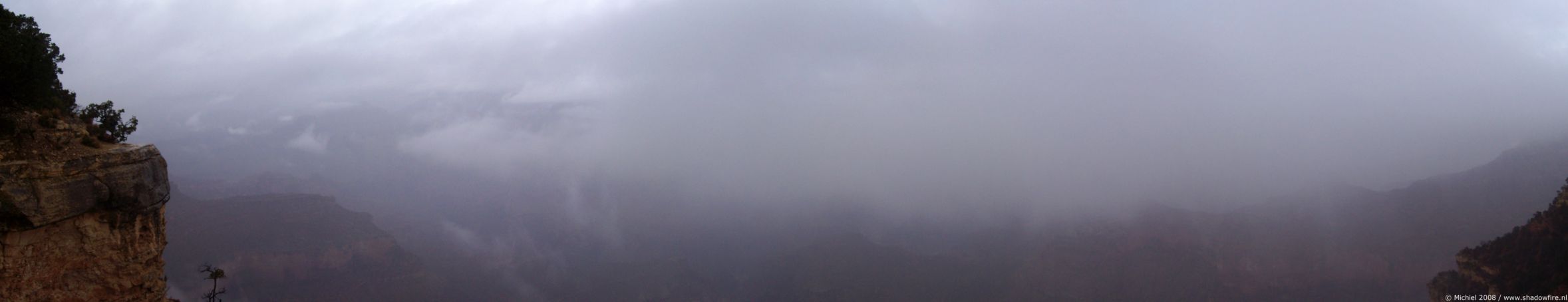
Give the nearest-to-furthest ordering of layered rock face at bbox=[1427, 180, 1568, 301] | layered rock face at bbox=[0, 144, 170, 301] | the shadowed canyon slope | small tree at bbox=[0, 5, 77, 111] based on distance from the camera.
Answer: layered rock face at bbox=[0, 144, 170, 301]
small tree at bbox=[0, 5, 77, 111]
layered rock face at bbox=[1427, 180, 1568, 301]
the shadowed canyon slope

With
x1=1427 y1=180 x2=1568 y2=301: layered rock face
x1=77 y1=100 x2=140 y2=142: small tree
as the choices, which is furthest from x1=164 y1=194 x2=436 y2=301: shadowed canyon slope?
x1=1427 y1=180 x2=1568 y2=301: layered rock face

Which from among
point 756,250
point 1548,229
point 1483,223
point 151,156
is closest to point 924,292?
point 756,250

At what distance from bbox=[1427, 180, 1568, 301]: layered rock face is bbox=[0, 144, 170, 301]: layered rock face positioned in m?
61.9

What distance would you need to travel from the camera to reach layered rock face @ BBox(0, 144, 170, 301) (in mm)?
16078

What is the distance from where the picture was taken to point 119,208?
59.4 feet

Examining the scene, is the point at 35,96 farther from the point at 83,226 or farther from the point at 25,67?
the point at 83,226

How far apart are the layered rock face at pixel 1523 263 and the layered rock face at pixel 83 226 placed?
6191 centimetres

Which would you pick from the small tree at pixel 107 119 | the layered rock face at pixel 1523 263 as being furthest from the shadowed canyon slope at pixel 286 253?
the layered rock face at pixel 1523 263

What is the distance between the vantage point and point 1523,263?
4156 centimetres

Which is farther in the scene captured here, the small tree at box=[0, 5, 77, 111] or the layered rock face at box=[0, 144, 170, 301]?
the small tree at box=[0, 5, 77, 111]

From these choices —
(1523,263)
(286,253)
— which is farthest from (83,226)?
(286,253)

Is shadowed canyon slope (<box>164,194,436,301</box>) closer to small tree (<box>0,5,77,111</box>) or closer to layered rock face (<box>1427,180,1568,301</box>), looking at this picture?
small tree (<box>0,5,77,111</box>)

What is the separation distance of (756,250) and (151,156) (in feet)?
549

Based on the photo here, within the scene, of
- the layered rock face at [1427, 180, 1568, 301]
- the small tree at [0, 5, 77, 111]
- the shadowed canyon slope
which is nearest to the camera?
the small tree at [0, 5, 77, 111]
